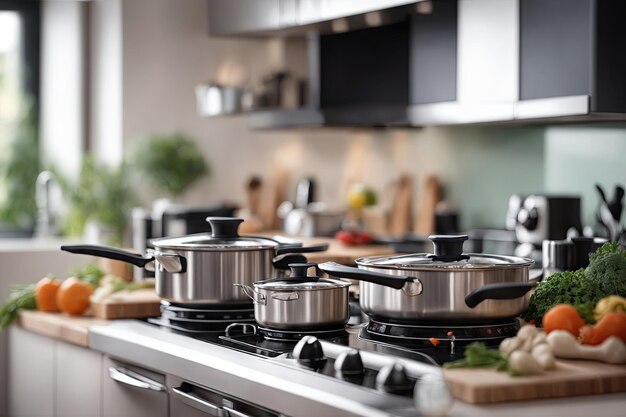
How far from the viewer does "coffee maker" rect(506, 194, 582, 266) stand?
3.75 m

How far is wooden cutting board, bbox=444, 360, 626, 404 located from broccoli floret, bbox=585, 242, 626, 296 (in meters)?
0.35

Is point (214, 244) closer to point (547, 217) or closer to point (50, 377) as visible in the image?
point (50, 377)

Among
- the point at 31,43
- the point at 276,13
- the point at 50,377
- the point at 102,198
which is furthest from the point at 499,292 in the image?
the point at 31,43

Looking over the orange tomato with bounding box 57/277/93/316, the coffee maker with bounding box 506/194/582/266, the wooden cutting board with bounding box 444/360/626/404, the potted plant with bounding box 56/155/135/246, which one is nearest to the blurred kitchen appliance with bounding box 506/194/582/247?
the coffee maker with bounding box 506/194/582/266

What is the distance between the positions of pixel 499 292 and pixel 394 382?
30 cm

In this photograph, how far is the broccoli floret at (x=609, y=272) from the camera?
85.4 inches

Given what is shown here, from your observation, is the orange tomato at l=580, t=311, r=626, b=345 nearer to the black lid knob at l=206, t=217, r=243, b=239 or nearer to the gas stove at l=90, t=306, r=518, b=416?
the gas stove at l=90, t=306, r=518, b=416

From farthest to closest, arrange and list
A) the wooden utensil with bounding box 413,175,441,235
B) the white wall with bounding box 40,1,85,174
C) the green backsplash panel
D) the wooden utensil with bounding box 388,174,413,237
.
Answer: the white wall with bounding box 40,1,85,174, the wooden utensil with bounding box 388,174,413,237, the wooden utensil with bounding box 413,175,441,235, the green backsplash panel

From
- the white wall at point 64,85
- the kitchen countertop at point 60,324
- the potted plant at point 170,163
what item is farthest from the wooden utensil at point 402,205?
the kitchen countertop at point 60,324

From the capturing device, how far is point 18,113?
586cm

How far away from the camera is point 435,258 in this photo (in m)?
2.09

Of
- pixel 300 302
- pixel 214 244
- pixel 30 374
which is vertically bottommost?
pixel 30 374

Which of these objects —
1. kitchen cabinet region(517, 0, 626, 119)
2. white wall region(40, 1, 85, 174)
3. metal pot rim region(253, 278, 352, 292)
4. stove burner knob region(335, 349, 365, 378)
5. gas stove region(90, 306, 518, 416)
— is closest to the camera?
gas stove region(90, 306, 518, 416)

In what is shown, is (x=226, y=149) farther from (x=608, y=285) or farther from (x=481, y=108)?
(x=608, y=285)
